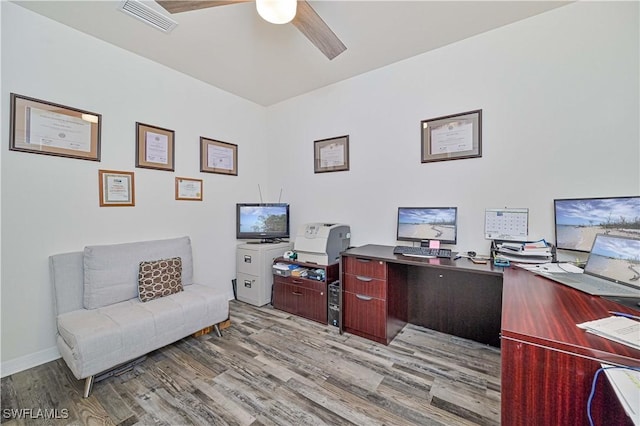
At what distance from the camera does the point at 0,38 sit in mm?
1829

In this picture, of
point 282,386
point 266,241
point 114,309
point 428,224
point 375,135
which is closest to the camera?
point 282,386

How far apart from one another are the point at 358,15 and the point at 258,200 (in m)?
2.51

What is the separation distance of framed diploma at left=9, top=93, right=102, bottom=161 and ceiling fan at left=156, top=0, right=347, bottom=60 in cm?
129

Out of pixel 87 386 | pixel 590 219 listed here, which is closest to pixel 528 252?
pixel 590 219

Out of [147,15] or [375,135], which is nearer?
[147,15]

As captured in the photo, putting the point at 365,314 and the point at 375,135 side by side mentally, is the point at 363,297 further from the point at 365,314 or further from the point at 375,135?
the point at 375,135

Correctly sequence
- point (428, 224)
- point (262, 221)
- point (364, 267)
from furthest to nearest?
point (262, 221), point (428, 224), point (364, 267)

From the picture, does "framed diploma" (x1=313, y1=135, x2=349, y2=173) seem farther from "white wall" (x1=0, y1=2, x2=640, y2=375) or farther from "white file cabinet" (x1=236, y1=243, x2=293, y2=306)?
"white file cabinet" (x1=236, y1=243, x2=293, y2=306)

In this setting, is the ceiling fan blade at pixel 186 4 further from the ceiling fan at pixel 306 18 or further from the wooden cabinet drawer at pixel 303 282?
the wooden cabinet drawer at pixel 303 282

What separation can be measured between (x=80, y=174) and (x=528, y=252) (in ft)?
11.8

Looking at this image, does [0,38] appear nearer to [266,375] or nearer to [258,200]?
[258,200]

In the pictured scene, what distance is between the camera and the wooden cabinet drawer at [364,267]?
7.18 ft

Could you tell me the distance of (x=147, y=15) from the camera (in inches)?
78.0

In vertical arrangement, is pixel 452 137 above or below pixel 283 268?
above
